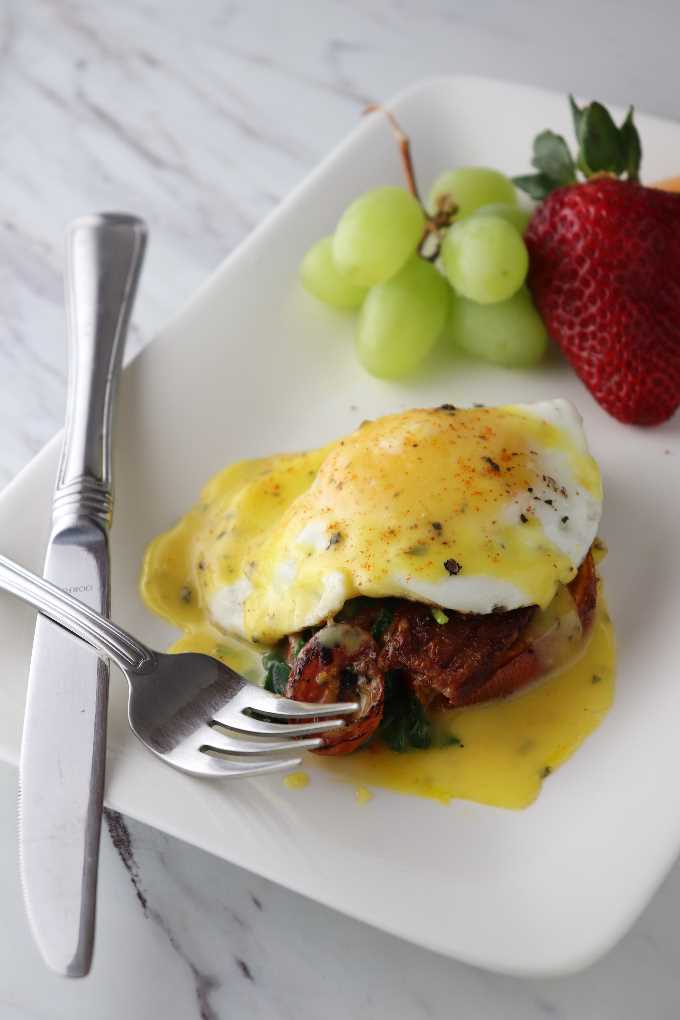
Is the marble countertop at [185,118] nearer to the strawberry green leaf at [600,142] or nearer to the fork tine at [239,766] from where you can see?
the fork tine at [239,766]

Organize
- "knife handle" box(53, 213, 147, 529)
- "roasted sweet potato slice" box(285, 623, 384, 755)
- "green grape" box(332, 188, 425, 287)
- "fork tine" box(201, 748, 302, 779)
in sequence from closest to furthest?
"fork tine" box(201, 748, 302, 779) < "roasted sweet potato slice" box(285, 623, 384, 755) < "knife handle" box(53, 213, 147, 529) < "green grape" box(332, 188, 425, 287)

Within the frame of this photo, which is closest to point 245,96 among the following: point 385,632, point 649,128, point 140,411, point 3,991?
point 649,128

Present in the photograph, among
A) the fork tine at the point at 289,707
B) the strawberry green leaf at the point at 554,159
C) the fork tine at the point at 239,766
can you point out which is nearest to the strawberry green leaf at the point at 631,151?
the strawberry green leaf at the point at 554,159

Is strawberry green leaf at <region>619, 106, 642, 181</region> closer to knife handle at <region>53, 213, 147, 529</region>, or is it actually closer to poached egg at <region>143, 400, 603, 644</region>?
poached egg at <region>143, 400, 603, 644</region>

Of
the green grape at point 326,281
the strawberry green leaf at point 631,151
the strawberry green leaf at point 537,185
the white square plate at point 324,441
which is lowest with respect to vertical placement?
the white square plate at point 324,441

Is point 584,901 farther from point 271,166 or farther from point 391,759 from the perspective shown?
point 271,166

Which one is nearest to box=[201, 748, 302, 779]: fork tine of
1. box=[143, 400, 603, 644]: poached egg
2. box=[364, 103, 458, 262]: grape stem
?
box=[143, 400, 603, 644]: poached egg

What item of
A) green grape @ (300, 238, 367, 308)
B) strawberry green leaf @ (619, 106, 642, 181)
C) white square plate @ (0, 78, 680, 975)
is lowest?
white square plate @ (0, 78, 680, 975)
